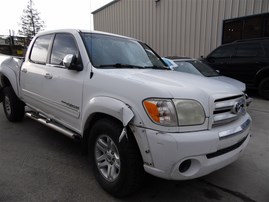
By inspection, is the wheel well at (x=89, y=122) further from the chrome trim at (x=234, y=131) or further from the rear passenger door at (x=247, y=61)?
the rear passenger door at (x=247, y=61)

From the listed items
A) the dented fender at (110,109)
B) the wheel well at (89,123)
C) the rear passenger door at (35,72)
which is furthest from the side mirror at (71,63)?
the rear passenger door at (35,72)

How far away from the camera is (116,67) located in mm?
2885

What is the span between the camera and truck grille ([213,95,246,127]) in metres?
2.27

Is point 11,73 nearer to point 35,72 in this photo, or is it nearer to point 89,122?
point 35,72

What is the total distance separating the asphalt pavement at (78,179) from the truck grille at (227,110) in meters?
0.87

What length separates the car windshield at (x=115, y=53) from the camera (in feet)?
9.62

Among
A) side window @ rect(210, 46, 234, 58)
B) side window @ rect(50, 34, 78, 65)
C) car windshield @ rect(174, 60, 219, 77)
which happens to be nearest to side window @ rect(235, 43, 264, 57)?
side window @ rect(210, 46, 234, 58)

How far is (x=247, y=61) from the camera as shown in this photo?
7711mm

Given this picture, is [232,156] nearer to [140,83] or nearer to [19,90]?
[140,83]

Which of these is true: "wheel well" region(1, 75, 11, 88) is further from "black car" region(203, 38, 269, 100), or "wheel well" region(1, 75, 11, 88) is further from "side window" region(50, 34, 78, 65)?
"black car" region(203, 38, 269, 100)

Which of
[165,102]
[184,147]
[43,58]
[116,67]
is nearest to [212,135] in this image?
[184,147]

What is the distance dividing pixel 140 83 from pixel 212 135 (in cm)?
80

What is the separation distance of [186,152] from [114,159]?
2.69 ft

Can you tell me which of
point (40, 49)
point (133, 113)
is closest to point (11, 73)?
point (40, 49)
